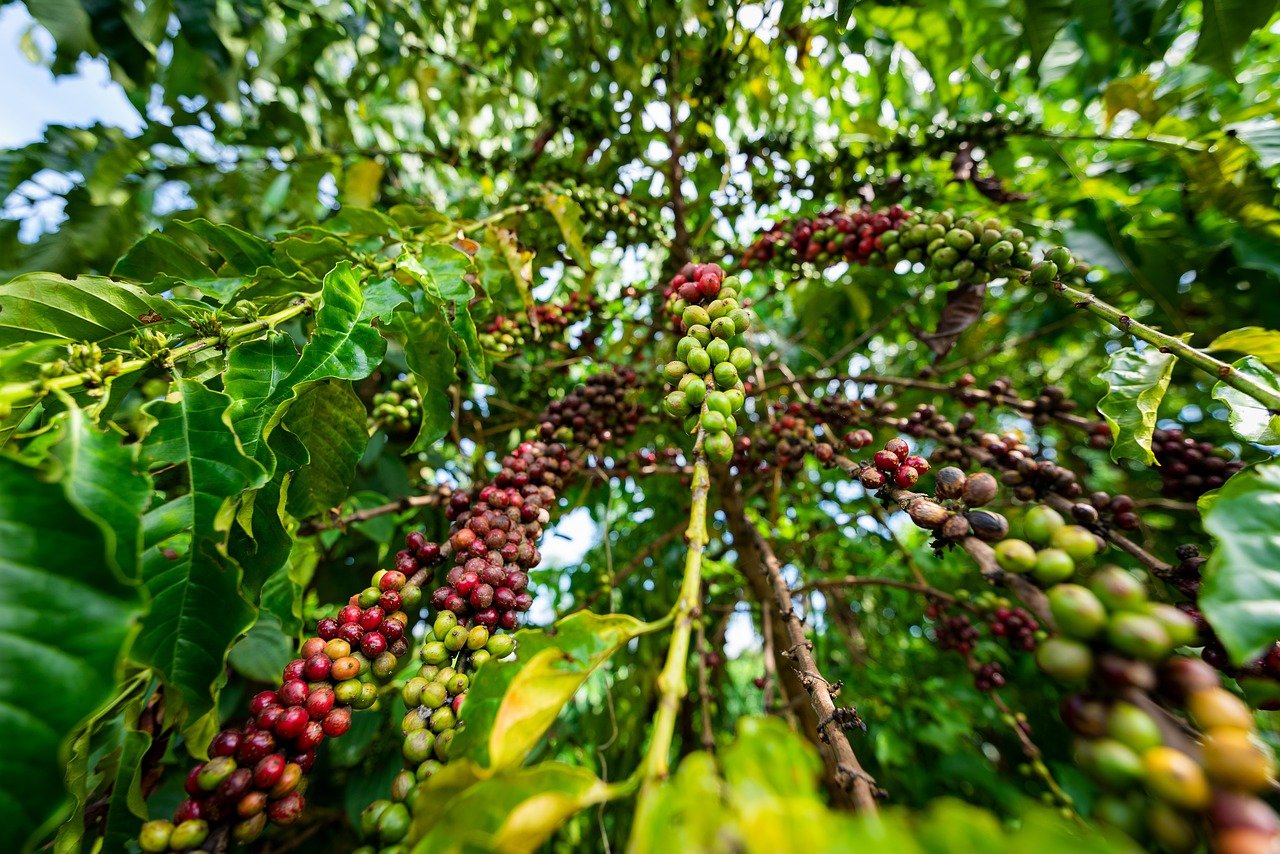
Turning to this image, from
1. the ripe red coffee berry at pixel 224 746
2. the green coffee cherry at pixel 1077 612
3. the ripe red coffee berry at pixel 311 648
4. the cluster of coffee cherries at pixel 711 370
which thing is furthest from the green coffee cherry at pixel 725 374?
the ripe red coffee berry at pixel 224 746

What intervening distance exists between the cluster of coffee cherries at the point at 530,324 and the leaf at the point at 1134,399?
1.71 metres

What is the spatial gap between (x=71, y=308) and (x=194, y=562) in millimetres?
717

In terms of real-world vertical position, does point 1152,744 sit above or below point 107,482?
below

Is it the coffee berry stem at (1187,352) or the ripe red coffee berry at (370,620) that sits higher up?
the coffee berry stem at (1187,352)

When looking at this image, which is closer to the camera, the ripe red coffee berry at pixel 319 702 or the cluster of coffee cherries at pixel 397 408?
the ripe red coffee berry at pixel 319 702

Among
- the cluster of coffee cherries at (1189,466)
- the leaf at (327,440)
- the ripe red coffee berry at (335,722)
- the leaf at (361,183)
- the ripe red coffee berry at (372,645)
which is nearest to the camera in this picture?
the ripe red coffee berry at (335,722)

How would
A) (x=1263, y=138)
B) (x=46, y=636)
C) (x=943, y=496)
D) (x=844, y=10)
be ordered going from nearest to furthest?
(x=46, y=636) → (x=943, y=496) → (x=844, y=10) → (x=1263, y=138)

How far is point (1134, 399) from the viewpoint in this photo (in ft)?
4.14

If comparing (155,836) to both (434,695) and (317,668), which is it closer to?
(317,668)

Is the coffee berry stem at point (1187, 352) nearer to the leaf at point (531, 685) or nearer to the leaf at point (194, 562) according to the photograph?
the leaf at point (531, 685)

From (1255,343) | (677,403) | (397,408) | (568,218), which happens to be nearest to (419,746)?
(677,403)

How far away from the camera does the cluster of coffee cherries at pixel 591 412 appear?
1.97 meters

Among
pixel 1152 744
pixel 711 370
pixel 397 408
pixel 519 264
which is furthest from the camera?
pixel 397 408

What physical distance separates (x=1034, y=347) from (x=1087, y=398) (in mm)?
542
